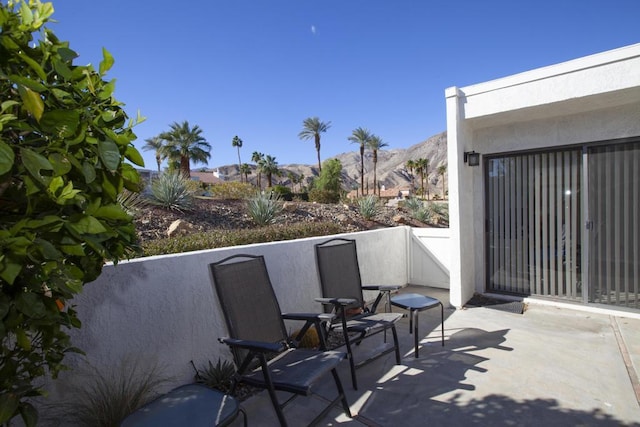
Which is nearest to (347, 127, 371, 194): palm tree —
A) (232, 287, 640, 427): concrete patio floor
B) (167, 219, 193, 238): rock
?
(167, 219, 193, 238): rock

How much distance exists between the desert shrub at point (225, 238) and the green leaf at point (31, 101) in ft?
8.73

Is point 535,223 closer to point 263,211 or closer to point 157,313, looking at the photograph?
point 263,211

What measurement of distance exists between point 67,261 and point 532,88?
548cm

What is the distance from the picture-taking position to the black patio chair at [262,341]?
7.38ft

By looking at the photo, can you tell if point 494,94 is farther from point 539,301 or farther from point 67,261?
point 67,261

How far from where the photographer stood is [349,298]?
4.01 metres

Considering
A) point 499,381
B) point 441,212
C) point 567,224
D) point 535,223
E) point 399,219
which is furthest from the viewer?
point 441,212

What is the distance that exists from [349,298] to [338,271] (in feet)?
1.13

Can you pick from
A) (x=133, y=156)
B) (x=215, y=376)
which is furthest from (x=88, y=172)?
(x=215, y=376)

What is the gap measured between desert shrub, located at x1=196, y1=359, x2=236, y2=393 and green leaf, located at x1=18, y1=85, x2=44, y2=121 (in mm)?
2824

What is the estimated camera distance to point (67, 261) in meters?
1.23

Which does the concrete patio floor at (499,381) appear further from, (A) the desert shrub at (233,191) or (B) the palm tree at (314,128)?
(B) the palm tree at (314,128)

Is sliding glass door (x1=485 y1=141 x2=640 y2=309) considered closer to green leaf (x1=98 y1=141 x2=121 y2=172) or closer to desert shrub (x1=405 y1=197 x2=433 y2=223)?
desert shrub (x1=405 y1=197 x2=433 y2=223)

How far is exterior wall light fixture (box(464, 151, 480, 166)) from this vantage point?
5.52 meters
